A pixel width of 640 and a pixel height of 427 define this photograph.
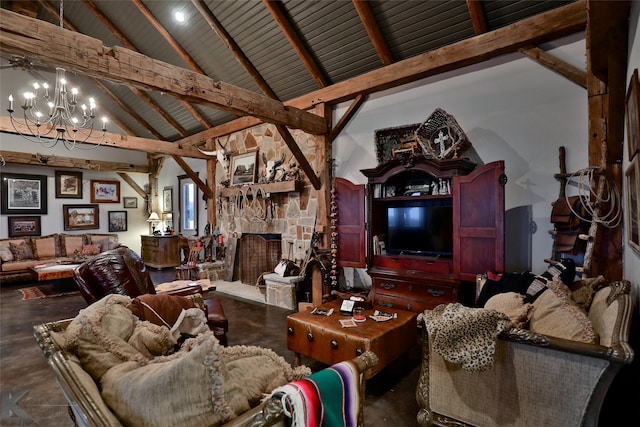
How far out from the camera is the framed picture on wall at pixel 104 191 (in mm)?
8523

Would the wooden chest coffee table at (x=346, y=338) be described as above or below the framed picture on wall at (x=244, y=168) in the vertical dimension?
below

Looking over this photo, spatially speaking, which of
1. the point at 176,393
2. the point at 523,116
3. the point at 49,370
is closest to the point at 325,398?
the point at 176,393

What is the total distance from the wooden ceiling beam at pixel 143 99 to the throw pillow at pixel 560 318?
5.38 m

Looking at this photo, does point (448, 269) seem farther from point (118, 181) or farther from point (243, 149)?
point (118, 181)

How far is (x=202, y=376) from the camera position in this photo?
0.95 m

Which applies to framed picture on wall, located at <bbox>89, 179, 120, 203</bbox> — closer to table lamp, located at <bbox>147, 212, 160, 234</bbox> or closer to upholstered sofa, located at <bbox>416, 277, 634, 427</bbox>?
table lamp, located at <bbox>147, 212, 160, 234</bbox>

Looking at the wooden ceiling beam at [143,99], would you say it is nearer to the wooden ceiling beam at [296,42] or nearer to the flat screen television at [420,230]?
the wooden ceiling beam at [296,42]

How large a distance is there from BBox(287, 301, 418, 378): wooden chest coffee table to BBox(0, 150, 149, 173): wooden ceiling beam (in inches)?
305

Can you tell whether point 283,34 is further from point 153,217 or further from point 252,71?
point 153,217

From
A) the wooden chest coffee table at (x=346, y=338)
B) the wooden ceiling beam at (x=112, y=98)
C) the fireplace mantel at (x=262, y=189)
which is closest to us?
the wooden chest coffee table at (x=346, y=338)

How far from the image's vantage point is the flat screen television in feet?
11.9

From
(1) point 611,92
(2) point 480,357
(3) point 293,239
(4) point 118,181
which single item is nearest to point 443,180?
(1) point 611,92

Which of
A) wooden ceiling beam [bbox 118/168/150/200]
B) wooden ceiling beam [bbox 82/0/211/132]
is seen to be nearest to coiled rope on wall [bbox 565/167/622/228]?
wooden ceiling beam [bbox 82/0/211/132]

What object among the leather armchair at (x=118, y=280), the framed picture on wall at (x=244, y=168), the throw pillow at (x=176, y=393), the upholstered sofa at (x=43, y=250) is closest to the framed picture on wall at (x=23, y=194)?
the upholstered sofa at (x=43, y=250)
